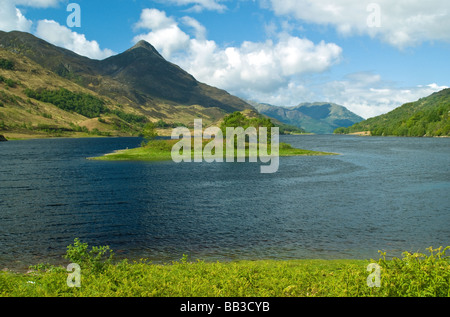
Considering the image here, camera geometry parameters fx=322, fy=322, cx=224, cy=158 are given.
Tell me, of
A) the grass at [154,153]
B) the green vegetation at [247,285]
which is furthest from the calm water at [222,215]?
the grass at [154,153]

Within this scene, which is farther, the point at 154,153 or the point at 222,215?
the point at 154,153

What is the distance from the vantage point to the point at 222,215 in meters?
52.5

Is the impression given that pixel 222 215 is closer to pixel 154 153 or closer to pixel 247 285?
pixel 247 285

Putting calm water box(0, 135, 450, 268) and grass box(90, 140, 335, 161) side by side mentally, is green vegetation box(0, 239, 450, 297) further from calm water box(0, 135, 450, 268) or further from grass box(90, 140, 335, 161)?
grass box(90, 140, 335, 161)

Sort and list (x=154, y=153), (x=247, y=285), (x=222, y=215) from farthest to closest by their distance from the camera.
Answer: (x=154, y=153), (x=222, y=215), (x=247, y=285)

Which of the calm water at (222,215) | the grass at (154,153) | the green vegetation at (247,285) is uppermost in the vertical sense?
the grass at (154,153)

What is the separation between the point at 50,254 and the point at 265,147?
156 meters

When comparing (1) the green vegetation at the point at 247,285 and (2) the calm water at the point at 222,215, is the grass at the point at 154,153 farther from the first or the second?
(1) the green vegetation at the point at 247,285

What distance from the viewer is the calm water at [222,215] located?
36781mm

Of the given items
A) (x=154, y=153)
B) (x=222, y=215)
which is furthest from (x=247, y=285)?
(x=154, y=153)

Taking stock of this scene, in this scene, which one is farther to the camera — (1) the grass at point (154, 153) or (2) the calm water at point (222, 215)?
(1) the grass at point (154, 153)

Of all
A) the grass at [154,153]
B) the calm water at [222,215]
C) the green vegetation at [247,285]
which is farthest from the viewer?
the grass at [154,153]
